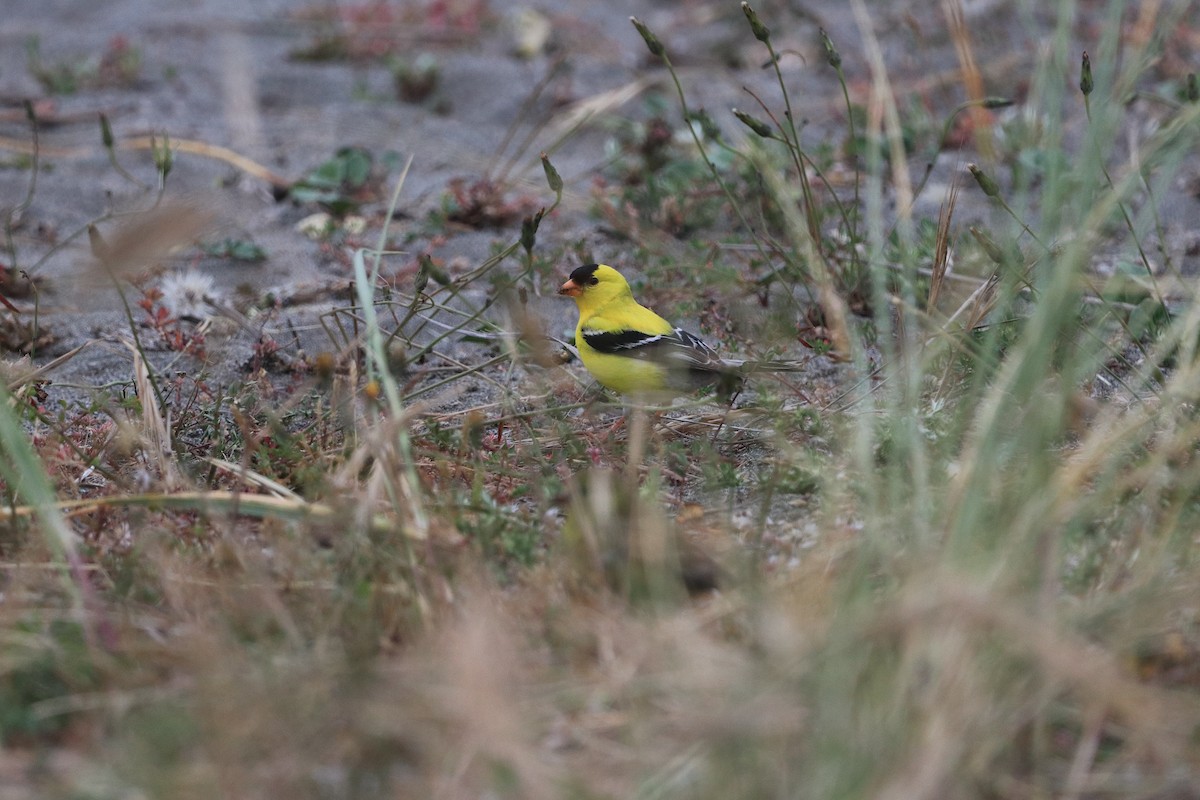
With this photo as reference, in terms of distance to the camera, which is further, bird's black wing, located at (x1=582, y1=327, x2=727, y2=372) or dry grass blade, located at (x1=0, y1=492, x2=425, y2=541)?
bird's black wing, located at (x1=582, y1=327, x2=727, y2=372)

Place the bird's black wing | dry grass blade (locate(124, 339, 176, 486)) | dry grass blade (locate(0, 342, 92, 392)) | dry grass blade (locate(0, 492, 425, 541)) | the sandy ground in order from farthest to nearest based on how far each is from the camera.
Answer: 1. the sandy ground
2. the bird's black wing
3. dry grass blade (locate(0, 342, 92, 392))
4. dry grass blade (locate(124, 339, 176, 486))
5. dry grass blade (locate(0, 492, 425, 541))

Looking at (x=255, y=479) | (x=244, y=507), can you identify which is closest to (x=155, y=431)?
(x=255, y=479)

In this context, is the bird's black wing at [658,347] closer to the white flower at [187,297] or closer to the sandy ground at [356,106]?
the sandy ground at [356,106]

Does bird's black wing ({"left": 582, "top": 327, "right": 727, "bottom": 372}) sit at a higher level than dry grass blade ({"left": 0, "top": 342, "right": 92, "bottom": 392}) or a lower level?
lower

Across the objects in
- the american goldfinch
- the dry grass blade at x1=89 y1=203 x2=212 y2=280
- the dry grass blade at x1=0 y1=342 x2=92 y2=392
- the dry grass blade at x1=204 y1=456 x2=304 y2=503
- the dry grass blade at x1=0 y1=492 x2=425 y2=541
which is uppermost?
the dry grass blade at x1=89 y1=203 x2=212 y2=280

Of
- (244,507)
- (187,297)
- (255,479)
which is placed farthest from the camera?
(187,297)

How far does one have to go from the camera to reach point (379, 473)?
2193 millimetres

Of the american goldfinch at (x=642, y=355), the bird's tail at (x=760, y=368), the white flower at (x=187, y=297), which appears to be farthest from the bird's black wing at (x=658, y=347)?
the white flower at (x=187, y=297)

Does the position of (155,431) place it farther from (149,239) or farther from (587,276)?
(587,276)

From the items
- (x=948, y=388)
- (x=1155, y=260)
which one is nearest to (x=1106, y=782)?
(x=948, y=388)

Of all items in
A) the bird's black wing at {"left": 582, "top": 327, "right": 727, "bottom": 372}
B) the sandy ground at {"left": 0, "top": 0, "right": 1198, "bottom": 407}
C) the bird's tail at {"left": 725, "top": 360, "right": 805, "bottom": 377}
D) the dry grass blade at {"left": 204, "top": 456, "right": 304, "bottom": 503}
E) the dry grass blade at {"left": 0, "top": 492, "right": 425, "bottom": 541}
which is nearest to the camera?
the dry grass blade at {"left": 0, "top": 492, "right": 425, "bottom": 541}

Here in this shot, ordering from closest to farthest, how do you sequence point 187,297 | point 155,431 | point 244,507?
point 244,507 < point 155,431 < point 187,297

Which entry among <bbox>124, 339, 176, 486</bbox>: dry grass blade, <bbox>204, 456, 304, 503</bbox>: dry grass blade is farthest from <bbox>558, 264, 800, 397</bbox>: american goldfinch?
<bbox>124, 339, 176, 486</bbox>: dry grass blade

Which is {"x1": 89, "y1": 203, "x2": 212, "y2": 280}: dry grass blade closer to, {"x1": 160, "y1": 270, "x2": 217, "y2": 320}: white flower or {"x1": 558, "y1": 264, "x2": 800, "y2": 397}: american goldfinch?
{"x1": 558, "y1": 264, "x2": 800, "y2": 397}: american goldfinch
